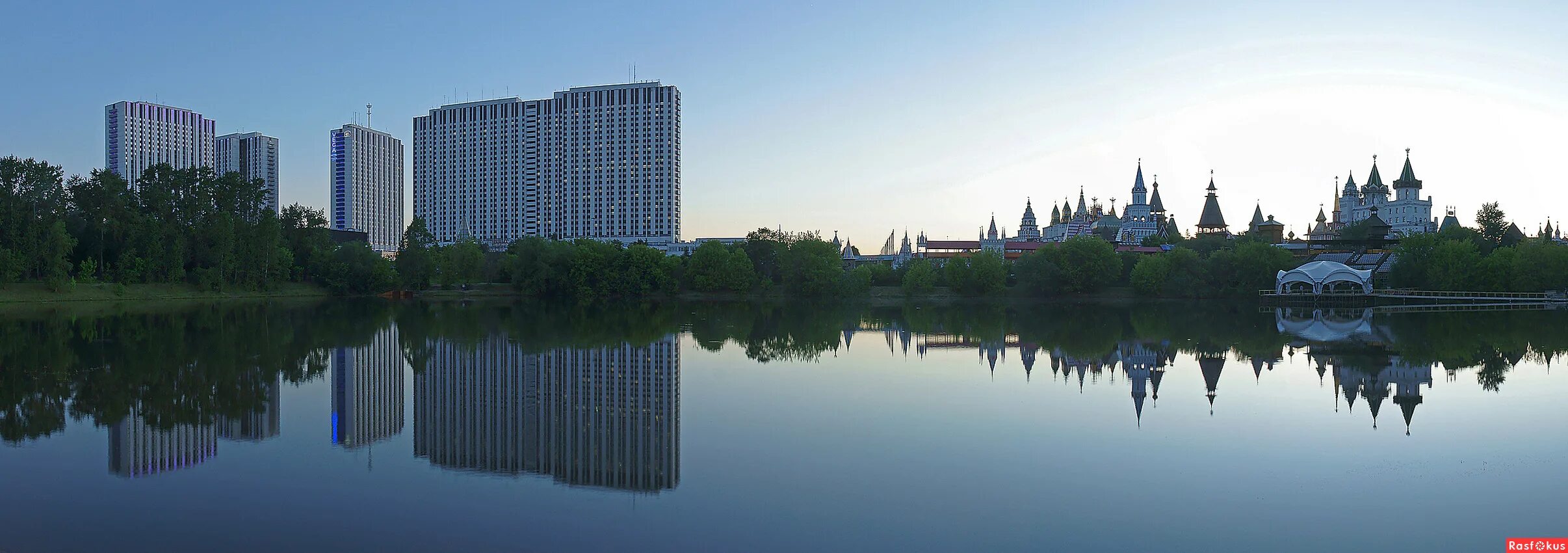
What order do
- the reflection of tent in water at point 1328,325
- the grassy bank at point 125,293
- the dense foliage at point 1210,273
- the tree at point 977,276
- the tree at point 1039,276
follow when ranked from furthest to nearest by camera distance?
the tree at point 977,276 → the tree at point 1039,276 → the dense foliage at point 1210,273 → the grassy bank at point 125,293 → the reflection of tent in water at point 1328,325

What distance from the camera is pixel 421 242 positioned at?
82.6 m

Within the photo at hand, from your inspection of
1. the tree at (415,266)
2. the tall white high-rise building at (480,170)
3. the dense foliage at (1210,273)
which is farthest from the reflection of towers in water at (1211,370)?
the tall white high-rise building at (480,170)

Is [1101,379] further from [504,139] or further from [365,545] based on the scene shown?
[504,139]

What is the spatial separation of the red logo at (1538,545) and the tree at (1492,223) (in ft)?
280

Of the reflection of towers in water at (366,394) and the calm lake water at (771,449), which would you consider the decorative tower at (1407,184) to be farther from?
the reflection of towers in water at (366,394)

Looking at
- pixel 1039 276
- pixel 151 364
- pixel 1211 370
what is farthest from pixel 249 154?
pixel 1211 370

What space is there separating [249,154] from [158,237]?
123 m

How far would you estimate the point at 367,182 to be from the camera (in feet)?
604

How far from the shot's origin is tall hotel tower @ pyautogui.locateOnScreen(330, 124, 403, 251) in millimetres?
179500

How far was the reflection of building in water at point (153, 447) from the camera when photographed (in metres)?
11.0

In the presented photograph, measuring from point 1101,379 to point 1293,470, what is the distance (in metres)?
8.64

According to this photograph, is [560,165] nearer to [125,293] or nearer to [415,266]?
[415,266]

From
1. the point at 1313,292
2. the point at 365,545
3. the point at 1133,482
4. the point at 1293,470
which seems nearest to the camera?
the point at 365,545

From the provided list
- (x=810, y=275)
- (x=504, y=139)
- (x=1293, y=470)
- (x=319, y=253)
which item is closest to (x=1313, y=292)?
(x=810, y=275)
